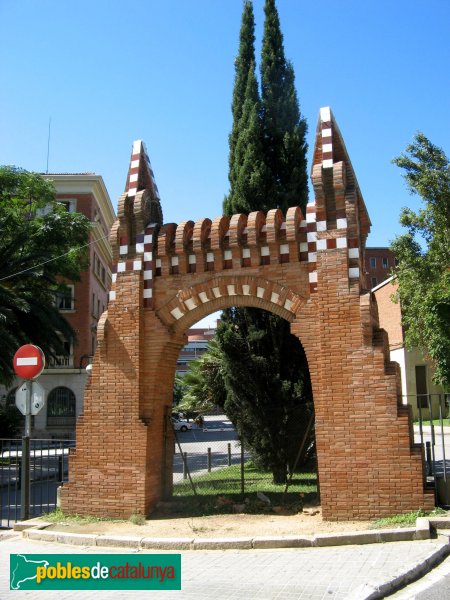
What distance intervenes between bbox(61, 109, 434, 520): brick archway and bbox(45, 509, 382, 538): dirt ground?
34 centimetres

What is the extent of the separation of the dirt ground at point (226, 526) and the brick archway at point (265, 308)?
1.12 feet

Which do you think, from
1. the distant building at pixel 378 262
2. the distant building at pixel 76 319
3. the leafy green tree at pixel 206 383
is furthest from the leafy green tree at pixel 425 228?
the distant building at pixel 378 262

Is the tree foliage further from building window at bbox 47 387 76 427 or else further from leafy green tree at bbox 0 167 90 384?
building window at bbox 47 387 76 427

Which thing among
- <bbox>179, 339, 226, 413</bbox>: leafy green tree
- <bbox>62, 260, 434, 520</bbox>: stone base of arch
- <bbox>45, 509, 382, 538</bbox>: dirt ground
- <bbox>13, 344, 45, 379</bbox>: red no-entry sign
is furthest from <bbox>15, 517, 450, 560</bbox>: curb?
<bbox>179, 339, 226, 413</bbox>: leafy green tree

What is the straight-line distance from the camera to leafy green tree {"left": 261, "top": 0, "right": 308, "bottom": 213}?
16.6 metres

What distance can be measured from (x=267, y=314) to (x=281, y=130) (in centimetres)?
566

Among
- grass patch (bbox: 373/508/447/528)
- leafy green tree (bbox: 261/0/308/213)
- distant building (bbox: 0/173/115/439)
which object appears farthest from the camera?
distant building (bbox: 0/173/115/439)

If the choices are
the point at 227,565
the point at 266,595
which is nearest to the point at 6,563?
the point at 227,565

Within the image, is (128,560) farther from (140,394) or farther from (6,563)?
(140,394)

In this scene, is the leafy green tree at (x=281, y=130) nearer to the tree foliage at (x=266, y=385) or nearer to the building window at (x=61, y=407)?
the tree foliage at (x=266, y=385)

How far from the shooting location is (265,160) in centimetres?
1684

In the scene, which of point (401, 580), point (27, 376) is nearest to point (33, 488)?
point (27, 376)

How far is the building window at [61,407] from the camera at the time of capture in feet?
125

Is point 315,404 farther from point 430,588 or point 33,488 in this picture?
point 33,488
